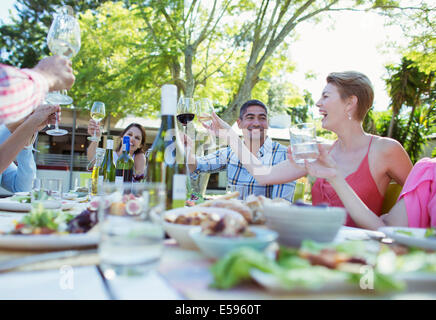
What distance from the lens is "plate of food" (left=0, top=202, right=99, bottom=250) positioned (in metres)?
0.81

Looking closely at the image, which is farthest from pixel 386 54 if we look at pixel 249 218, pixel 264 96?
pixel 249 218

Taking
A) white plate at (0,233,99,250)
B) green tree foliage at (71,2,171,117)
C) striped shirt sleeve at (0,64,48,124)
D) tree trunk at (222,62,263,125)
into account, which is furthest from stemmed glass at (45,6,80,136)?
tree trunk at (222,62,263,125)

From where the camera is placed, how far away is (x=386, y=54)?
8609mm

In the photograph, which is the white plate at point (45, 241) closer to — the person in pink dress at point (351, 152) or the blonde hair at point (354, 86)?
the person in pink dress at point (351, 152)

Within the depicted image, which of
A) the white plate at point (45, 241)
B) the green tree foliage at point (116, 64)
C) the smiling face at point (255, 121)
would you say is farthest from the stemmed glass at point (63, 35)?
the green tree foliage at point (116, 64)

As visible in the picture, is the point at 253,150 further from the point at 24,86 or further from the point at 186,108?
the point at 24,86

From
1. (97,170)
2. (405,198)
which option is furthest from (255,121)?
(405,198)

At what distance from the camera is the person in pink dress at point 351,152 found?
2.36 metres

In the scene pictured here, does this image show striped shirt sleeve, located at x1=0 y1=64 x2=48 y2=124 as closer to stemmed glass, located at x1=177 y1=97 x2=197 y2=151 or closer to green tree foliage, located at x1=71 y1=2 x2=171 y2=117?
stemmed glass, located at x1=177 y1=97 x2=197 y2=151

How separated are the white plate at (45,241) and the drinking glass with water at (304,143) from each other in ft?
3.47

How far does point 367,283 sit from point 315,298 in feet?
0.33

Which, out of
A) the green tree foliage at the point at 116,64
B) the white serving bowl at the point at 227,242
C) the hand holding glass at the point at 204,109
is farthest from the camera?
the green tree foliage at the point at 116,64

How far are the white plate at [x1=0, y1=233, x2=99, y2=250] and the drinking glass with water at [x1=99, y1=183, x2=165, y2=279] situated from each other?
0.55 ft

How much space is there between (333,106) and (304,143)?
1177mm
